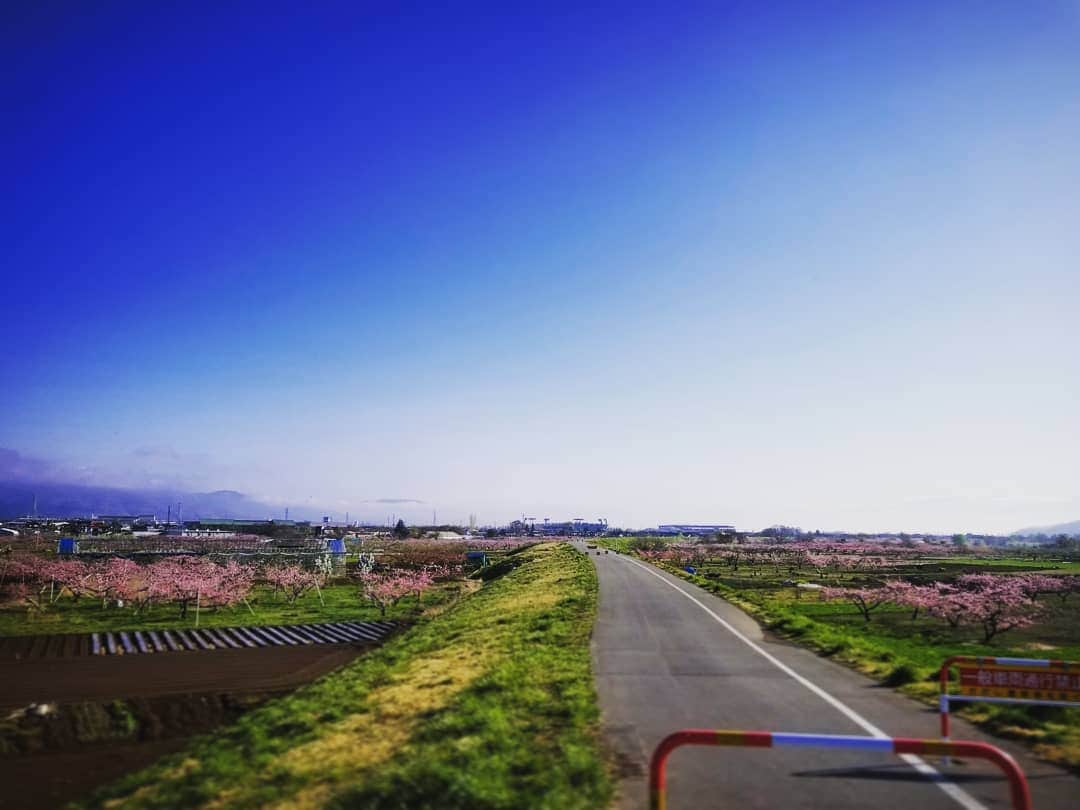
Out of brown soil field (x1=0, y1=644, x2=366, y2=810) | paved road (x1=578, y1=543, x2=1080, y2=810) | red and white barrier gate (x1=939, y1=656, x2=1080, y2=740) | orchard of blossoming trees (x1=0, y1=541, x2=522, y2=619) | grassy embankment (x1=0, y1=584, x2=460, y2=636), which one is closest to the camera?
paved road (x1=578, y1=543, x2=1080, y2=810)

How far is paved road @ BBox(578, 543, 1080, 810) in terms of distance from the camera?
7.21 meters

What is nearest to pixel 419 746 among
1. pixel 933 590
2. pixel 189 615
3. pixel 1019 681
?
pixel 1019 681

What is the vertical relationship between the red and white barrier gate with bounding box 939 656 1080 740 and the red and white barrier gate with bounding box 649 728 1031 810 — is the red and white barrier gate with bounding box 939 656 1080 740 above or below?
below

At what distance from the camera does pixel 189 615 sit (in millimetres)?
40781

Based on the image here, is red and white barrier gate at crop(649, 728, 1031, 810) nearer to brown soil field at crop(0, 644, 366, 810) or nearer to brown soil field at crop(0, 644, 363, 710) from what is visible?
brown soil field at crop(0, 644, 366, 810)

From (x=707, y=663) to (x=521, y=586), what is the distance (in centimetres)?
2378

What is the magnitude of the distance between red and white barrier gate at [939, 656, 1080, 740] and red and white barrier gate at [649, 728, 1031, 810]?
13.6 feet

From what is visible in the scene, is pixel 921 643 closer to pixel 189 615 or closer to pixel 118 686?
pixel 118 686

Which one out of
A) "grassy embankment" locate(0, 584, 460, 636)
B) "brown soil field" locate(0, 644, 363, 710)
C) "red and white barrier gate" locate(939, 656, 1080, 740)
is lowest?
"grassy embankment" locate(0, 584, 460, 636)

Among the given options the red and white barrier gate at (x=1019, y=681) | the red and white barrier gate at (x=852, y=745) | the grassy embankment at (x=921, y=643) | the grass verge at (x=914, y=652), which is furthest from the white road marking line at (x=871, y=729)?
the red and white barrier gate at (x=852, y=745)

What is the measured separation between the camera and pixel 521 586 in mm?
37750

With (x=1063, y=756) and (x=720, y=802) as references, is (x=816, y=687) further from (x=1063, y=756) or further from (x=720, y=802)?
(x=720, y=802)

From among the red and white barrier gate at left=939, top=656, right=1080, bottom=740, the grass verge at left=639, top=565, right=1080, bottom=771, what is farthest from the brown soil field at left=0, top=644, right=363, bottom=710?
the red and white barrier gate at left=939, top=656, right=1080, bottom=740

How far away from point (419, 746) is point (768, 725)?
17.6 ft
